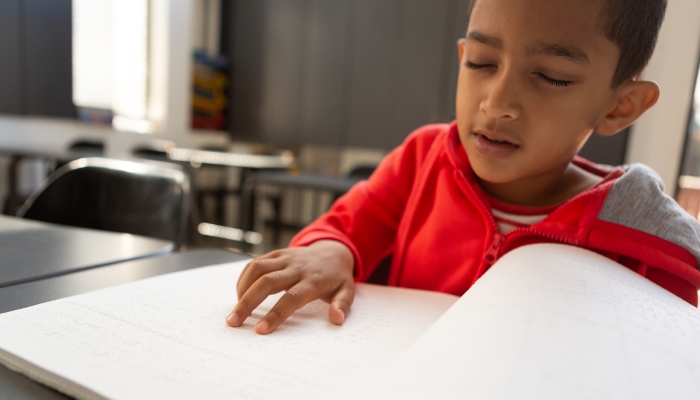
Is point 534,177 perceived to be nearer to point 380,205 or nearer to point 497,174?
point 497,174

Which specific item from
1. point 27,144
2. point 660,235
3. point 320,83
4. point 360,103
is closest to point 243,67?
point 320,83

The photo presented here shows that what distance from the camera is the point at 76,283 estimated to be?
0.54 m

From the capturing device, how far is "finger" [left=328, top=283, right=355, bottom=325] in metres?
0.45

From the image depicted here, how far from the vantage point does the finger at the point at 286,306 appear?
41cm

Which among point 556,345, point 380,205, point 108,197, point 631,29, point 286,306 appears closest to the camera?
point 556,345

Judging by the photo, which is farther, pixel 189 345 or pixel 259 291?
pixel 259 291

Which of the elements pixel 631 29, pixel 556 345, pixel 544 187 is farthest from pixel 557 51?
pixel 556 345

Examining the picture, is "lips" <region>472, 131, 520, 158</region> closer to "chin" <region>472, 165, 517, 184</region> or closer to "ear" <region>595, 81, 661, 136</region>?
"chin" <region>472, 165, 517, 184</region>

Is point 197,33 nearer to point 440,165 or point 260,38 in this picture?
point 260,38

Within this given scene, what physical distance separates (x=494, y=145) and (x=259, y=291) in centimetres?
34

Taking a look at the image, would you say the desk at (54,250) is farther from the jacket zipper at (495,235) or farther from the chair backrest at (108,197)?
the jacket zipper at (495,235)

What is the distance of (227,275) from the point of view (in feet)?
1.94

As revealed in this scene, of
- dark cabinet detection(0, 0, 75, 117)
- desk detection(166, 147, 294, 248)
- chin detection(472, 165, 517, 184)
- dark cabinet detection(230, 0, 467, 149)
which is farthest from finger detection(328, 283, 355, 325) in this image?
dark cabinet detection(0, 0, 75, 117)

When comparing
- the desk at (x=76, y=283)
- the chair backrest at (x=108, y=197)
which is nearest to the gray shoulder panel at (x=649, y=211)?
the desk at (x=76, y=283)
